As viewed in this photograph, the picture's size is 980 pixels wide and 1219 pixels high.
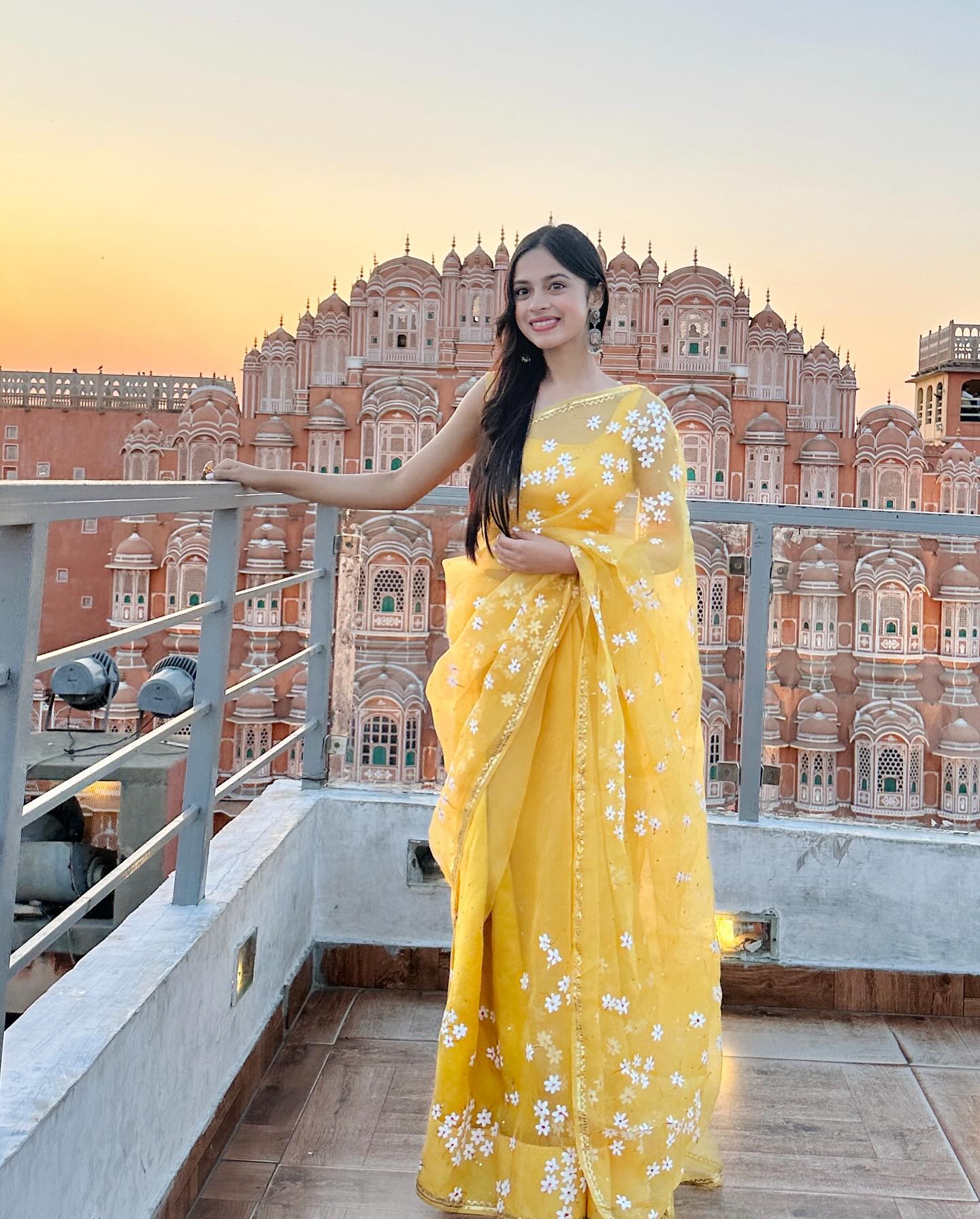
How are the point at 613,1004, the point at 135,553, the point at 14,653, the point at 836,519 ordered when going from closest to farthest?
the point at 14,653
the point at 613,1004
the point at 836,519
the point at 135,553

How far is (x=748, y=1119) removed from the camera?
1.08 metres

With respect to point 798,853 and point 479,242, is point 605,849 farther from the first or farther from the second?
point 479,242

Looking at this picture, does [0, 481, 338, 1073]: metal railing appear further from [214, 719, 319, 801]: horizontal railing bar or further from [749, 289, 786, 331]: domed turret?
[749, 289, 786, 331]: domed turret

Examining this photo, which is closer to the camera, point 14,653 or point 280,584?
point 14,653

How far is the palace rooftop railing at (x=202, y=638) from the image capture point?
0.61 meters

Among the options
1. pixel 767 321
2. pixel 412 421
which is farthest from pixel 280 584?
pixel 767 321

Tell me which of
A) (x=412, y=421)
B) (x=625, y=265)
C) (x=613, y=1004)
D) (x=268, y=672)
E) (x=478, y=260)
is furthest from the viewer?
(x=478, y=260)

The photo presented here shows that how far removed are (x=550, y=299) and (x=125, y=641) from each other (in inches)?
17.8

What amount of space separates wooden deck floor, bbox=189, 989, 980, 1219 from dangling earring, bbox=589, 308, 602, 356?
767 mm

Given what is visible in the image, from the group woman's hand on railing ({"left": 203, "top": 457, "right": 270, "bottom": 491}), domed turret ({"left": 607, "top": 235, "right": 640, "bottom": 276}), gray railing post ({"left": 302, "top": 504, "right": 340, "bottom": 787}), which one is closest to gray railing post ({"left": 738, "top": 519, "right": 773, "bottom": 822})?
gray railing post ({"left": 302, "top": 504, "right": 340, "bottom": 787})

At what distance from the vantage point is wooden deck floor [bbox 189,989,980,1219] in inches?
36.9

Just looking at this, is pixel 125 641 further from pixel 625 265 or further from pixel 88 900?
pixel 625 265

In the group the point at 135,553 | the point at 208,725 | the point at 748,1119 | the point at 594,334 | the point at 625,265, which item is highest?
the point at 625,265

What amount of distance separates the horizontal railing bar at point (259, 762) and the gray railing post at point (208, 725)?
38mm
